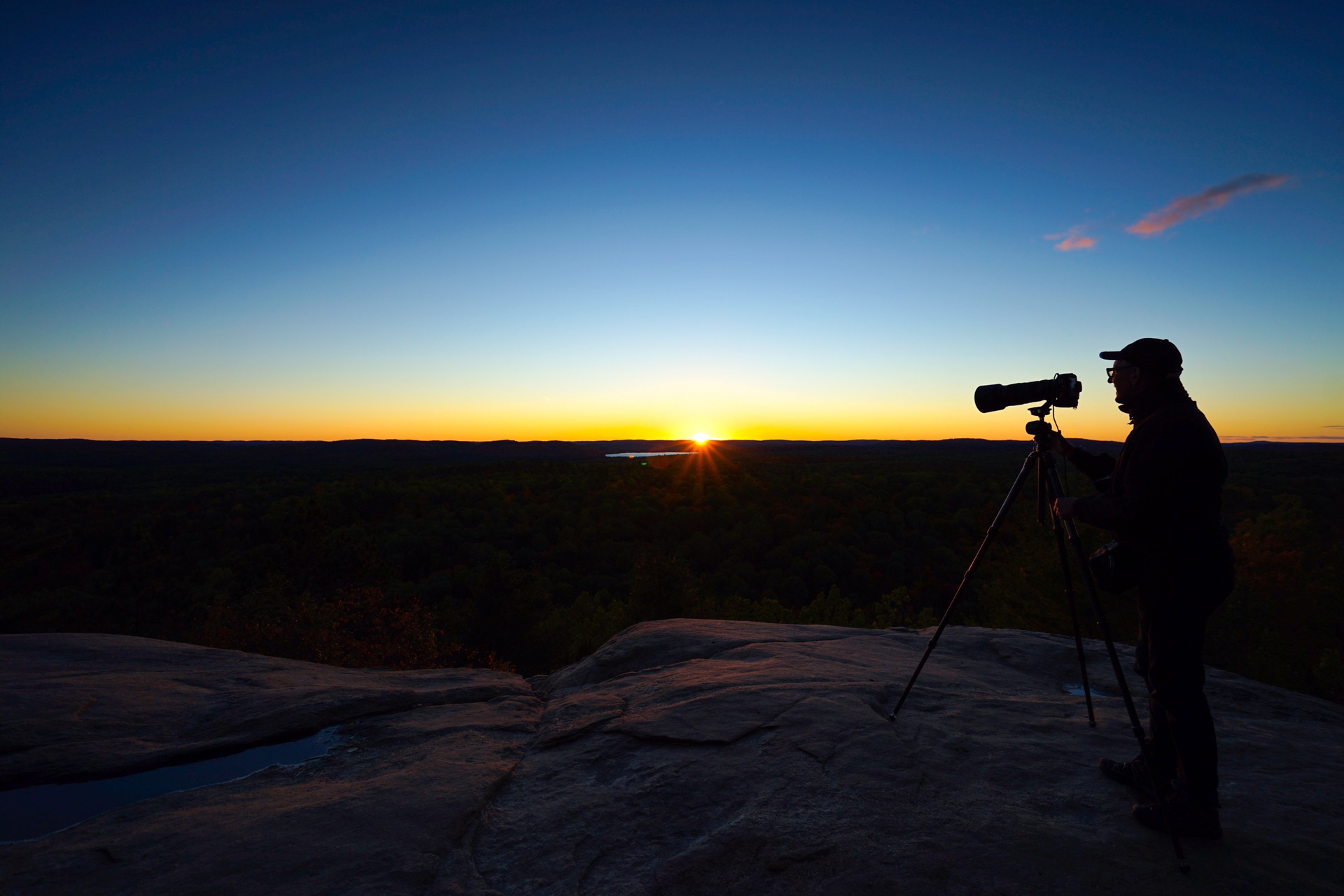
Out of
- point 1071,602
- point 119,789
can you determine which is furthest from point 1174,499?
point 119,789

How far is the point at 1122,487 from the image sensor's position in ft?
11.4

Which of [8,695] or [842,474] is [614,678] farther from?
[842,474]

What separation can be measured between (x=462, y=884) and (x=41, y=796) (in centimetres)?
371

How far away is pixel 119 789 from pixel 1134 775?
6.98 meters

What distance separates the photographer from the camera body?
13.1 feet

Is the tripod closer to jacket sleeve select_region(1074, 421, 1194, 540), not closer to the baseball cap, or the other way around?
jacket sleeve select_region(1074, 421, 1194, 540)

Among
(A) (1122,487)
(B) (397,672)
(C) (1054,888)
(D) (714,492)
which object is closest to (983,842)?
(C) (1054,888)

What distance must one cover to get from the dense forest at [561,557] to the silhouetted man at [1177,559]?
821 inches

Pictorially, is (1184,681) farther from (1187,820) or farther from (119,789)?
(119,789)

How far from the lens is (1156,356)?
3.45 metres

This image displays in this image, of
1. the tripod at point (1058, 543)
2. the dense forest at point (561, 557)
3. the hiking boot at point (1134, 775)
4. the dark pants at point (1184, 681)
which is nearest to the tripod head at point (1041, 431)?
the tripod at point (1058, 543)

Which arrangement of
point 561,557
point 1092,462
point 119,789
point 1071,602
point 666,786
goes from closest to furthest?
point 666,786 → point 1092,462 → point 1071,602 → point 119,789 → point 561,557

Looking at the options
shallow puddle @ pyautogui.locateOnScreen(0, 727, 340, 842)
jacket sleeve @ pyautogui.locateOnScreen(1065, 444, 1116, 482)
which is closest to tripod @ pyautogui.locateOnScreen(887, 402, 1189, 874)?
jacket sleeve @ pyautogui.locateOnScreen(1065, 444, 1116, 482)

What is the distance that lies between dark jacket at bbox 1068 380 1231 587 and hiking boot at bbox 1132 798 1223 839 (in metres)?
1.15
